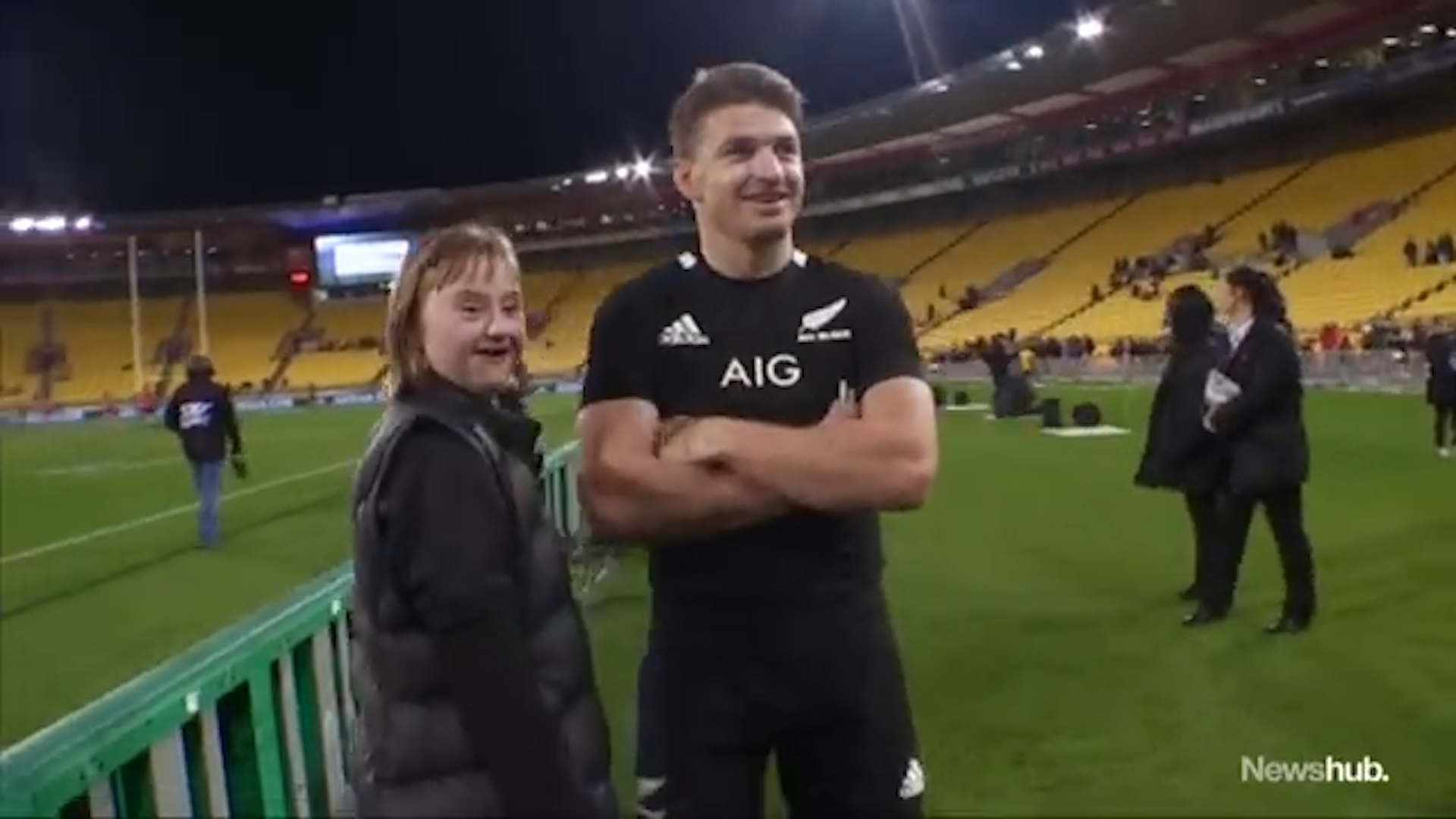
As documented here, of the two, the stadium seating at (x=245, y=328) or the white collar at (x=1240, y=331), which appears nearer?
the stadium seating at (x=245, y=328)

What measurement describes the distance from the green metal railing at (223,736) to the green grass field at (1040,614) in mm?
415

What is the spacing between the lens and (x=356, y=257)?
3.41 meters

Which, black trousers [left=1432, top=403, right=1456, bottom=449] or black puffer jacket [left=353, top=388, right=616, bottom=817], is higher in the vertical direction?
black puffer jacket [left=353, top=388, right=616, bottom=817]

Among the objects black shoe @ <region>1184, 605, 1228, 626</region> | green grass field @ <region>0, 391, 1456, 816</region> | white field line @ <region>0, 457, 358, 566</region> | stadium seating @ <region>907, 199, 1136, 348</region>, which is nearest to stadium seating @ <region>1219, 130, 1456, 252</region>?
green grass field @ <region>0, 391, 1456, 816</region>

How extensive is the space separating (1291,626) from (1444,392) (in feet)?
18.3

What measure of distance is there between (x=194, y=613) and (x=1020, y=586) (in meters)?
4.16

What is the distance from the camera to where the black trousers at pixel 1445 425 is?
9508mm

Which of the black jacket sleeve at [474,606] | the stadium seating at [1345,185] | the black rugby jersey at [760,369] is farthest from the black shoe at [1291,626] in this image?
the stadium seating at [1345,185]

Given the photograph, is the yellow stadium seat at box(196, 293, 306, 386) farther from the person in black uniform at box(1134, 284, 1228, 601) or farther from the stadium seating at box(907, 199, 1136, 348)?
the stadium seating at box(907, 199, 1136, 348)

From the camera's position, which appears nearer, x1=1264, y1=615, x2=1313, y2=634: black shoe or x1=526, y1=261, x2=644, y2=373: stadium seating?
x1=526, y1=261, x2=644, y2=373: stadium seating

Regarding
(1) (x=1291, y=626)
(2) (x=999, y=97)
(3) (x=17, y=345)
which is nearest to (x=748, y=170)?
(3) (x=17, y=345)

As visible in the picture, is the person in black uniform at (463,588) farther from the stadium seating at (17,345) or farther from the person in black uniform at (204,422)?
the person in black uniform at (204,422)

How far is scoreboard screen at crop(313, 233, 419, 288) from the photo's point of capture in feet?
10.2

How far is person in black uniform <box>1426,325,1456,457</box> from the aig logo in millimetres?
8662
